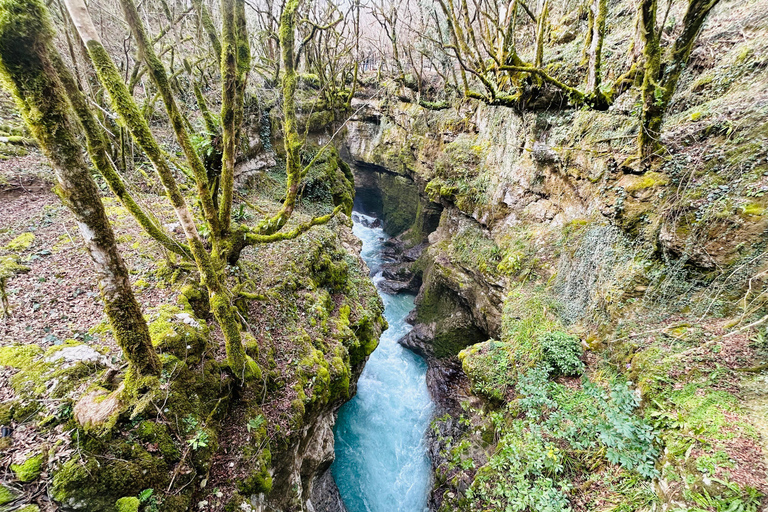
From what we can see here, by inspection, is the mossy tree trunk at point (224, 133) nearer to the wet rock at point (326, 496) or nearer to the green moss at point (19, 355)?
the green moss at point (19, 355)

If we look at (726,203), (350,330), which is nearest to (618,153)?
(726,203)

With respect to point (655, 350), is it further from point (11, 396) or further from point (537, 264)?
point (11, 396)

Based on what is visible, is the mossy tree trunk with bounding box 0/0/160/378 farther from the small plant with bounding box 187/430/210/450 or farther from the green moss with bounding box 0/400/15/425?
the small plant with bounding box 187/430/210/450

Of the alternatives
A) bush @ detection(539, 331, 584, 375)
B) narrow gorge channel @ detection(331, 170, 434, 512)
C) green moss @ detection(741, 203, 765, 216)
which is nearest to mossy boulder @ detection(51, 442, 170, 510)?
narrow gorge channel @ detection(331, 170, 434, 512)

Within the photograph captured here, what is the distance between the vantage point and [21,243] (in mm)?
5809

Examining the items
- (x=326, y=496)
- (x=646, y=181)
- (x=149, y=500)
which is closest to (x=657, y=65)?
(x=646, y=181)

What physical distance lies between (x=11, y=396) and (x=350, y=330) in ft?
18.7

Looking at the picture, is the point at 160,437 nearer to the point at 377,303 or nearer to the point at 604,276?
the point at 377,303

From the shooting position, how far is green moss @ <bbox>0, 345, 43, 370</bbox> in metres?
3.30

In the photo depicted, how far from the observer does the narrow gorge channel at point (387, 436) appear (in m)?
8.55

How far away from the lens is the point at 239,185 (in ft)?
37.2

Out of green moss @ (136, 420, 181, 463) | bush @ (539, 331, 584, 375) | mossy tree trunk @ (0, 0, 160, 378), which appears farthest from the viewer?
bush @ (539, 331, 584, 375)

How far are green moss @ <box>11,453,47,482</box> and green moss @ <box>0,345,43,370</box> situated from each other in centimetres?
135

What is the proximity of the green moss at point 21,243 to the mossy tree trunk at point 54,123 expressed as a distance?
5.31m
